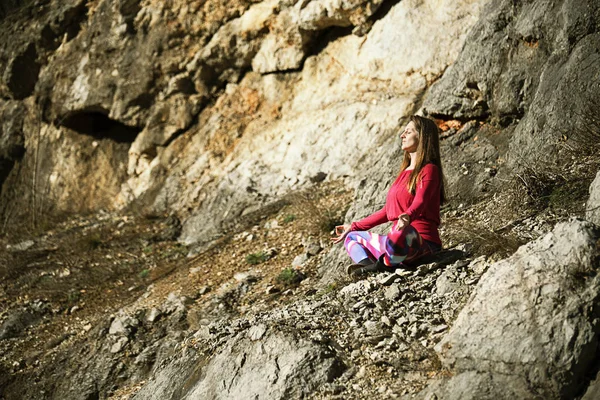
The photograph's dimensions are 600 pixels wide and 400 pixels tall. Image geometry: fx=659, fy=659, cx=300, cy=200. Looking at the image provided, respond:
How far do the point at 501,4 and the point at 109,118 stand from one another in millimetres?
7887

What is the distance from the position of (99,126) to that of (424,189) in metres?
9.11

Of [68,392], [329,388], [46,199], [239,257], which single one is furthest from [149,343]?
[46,199]

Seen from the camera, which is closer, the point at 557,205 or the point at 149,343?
the point at 557,205

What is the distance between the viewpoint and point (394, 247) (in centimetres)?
540

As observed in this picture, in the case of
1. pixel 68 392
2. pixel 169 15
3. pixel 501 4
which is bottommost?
pixel 68 392

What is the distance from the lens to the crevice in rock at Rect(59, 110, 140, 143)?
1273 cm

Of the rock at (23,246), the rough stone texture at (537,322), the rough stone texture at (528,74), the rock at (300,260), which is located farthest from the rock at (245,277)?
the rock at (23,246)

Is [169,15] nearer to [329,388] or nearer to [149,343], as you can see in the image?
[149,343]

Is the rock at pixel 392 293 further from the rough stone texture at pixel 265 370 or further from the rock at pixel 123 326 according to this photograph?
the rock at pixel 123 326

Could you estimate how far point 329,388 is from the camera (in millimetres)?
4523

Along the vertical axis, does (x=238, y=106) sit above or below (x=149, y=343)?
above

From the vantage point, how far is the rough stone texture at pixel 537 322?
3.85m

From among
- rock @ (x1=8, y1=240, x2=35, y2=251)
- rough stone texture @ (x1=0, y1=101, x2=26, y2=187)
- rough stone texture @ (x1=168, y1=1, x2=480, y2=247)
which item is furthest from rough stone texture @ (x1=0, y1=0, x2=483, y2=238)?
rock @ (x1=8, y1=240, x2=35, y2=251)

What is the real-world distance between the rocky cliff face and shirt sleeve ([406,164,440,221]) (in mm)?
513
